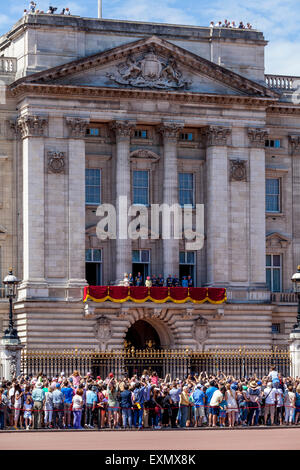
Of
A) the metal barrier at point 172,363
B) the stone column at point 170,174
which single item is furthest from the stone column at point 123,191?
the metal barrier at point 172,363

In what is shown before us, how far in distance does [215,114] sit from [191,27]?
5147mm

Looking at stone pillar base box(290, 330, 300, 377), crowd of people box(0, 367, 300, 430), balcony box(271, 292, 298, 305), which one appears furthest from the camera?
balcony box(271, 292, 298, 305)

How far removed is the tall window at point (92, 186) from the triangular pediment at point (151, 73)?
4921 millimetres

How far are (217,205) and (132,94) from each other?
7.78 metres

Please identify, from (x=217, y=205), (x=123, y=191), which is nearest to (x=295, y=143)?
(x=217, y=205)

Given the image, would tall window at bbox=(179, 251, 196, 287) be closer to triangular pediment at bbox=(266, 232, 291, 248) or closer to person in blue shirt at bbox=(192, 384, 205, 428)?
triangular pediment at bbox=(266, 232, 291, 248)

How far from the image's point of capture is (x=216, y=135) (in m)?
81.7

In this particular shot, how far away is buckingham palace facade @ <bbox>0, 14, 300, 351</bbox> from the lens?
77.9 m

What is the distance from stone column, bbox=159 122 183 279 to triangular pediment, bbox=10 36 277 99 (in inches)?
88.0

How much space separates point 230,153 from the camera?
8225 centimetres

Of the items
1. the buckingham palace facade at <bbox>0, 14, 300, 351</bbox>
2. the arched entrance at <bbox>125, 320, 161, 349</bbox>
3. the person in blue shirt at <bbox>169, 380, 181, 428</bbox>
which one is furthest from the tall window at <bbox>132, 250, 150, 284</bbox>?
the person in blue shirt at <bbox>169, 380, 181, 428</bbox>

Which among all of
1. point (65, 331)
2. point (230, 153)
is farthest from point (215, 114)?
point (65, 331)

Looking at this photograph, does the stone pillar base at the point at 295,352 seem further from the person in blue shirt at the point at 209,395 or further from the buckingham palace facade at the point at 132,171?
the person in blue shirt at the point at 209,395

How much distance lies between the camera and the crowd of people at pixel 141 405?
54.9m
